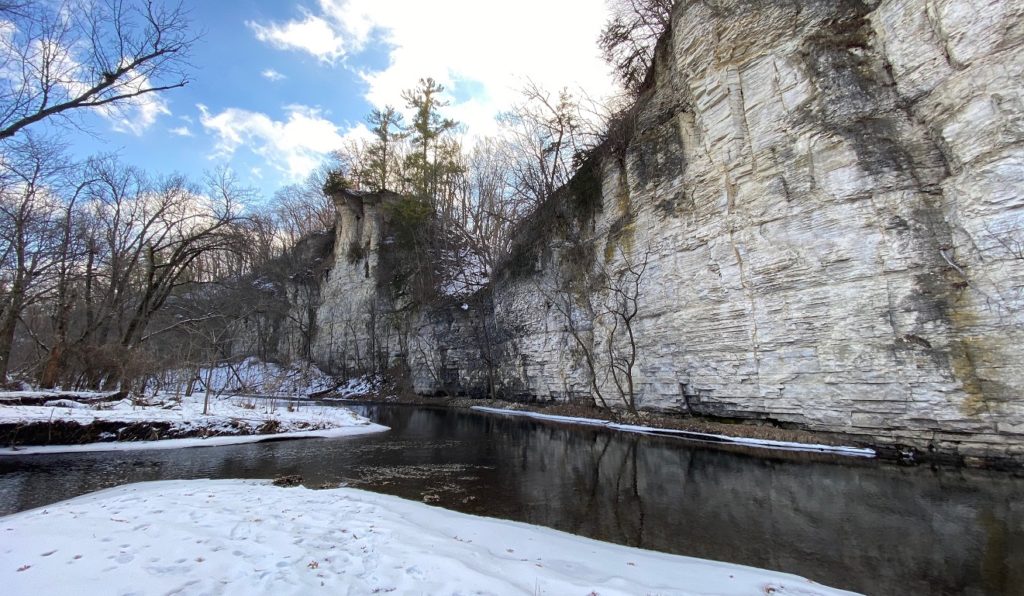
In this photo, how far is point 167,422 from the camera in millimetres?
12625

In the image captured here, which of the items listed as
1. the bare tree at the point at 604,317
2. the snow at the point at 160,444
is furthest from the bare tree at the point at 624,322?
the snow at the point at 160,444

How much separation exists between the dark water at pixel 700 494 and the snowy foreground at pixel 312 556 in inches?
43.7

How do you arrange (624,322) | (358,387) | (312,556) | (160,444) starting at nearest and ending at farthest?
(312,556)
(160,444)
(624,322)
(358,387)

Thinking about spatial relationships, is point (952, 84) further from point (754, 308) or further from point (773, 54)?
point (754, 308)

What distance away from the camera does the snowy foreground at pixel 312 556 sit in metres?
3.14

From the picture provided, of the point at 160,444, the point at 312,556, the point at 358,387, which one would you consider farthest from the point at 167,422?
the point at 358,387

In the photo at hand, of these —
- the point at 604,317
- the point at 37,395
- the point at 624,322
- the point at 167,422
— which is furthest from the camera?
the point at 604,317

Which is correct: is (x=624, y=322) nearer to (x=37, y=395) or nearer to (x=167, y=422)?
(x=167, y=422)

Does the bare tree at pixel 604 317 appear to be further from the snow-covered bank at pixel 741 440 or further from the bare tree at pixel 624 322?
the snow-covered bank at pixel 741 440

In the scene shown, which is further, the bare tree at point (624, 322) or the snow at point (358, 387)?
the snow at point (358, 387)

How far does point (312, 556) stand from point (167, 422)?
12.1m

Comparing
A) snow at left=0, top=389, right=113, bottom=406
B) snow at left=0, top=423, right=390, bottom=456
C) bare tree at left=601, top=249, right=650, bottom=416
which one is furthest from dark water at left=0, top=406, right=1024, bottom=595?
bare tree at left=601, top=249, right=650, bottom=416

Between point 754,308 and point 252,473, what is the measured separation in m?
14.1

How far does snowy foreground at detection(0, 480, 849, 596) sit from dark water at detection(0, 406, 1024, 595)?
1.11 meters
